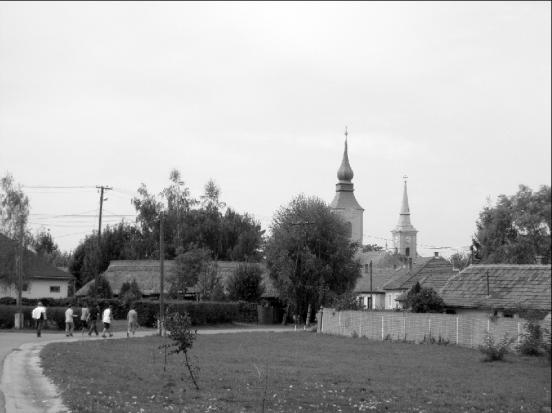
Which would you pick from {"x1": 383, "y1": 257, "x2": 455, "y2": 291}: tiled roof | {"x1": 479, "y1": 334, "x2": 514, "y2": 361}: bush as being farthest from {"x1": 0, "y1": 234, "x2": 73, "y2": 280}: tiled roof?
{"x1": 479, "y1": 334, "x2": 514, "y2": 361}: bush

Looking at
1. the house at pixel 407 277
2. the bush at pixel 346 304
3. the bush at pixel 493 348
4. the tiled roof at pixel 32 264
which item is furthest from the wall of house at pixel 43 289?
the bush at pixel 493 348

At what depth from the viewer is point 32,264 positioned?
220ft

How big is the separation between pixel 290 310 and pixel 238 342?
28956mm

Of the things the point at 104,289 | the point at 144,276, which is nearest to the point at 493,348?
the point at 104,289

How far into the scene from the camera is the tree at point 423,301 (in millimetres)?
37500

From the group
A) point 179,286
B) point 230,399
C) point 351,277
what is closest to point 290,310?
point 351,277

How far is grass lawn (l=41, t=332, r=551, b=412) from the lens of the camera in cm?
1414

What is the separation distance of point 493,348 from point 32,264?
52.4 metres

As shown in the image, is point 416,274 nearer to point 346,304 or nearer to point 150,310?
point 346,304

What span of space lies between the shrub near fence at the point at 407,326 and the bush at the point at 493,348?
0.22 meters

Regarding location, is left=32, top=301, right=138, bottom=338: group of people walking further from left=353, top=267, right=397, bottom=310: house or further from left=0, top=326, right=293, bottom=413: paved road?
left=353, top=267, right=397, bottom=310: house

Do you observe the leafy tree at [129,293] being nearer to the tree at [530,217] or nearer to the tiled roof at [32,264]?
the tiled roof at [32,264]

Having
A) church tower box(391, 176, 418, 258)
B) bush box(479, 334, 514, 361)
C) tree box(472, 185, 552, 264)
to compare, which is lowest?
bush box(479, 334, 514, 361)

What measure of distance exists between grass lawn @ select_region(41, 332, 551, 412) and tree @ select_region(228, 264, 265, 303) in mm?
39816
